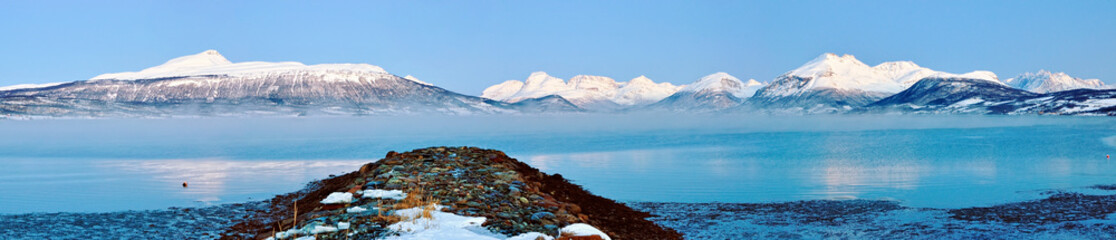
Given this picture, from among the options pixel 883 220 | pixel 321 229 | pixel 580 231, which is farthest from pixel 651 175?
pixel 321 229

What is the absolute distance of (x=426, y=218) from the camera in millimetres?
17016

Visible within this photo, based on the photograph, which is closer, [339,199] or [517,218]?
[517,218]

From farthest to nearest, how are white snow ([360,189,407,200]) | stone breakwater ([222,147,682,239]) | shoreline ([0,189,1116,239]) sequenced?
1. white snow ([360,189,407,200])
2. shoreline ([0,189,1116,239])
3. stone breakwater ([222,147,682,239])

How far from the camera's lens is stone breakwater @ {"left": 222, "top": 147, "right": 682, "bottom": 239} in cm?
1684

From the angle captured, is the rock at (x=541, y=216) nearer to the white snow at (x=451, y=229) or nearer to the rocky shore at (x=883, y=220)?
the white snow at (x=451, y=229)

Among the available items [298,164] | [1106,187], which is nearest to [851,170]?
[1106,187]

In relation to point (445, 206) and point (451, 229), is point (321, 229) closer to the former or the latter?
point (451, 229)

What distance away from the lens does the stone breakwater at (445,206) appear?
1684cm

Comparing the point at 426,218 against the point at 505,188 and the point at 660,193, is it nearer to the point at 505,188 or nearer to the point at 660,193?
the point at 505,188

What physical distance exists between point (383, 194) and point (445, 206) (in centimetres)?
310

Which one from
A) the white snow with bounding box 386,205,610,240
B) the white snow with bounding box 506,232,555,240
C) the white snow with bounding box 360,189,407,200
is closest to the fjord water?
the white snow with bounding box 360,189,407,200

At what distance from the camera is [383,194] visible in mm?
21391

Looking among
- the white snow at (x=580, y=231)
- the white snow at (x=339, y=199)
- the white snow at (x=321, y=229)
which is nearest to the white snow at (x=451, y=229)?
the white snow at (x=580, y=231)

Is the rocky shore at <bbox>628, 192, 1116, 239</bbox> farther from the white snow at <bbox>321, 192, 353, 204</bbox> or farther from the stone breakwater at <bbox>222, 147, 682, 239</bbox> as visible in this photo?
the white snow at <bbox>321, 192, 353, 204</bbox>
